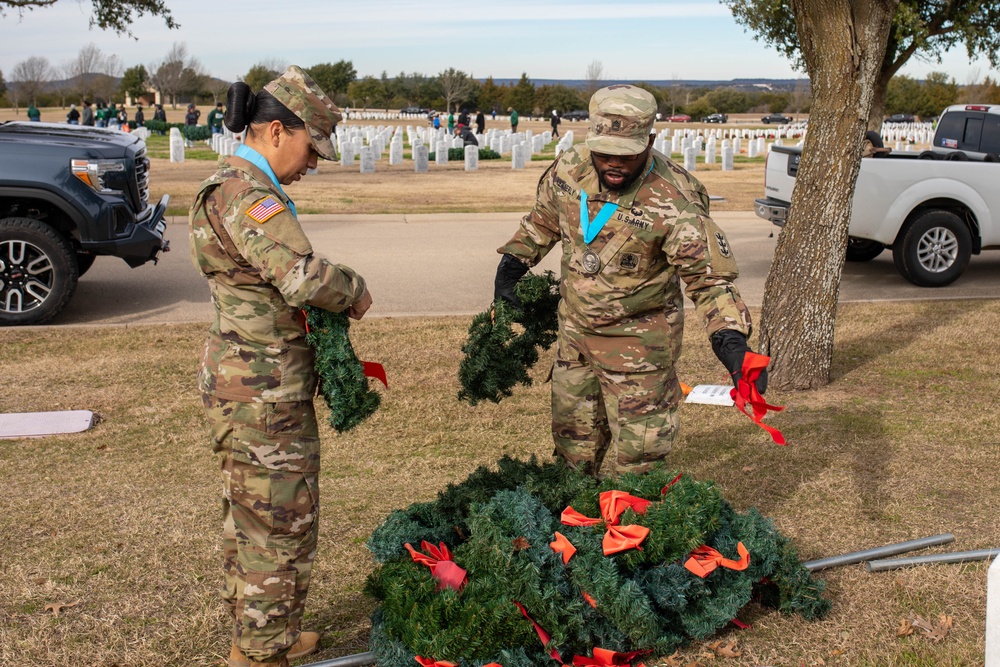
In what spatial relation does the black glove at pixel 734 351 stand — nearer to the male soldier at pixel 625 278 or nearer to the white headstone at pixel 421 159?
the male soldier at pixel 625 278

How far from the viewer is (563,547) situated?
3.74 metres

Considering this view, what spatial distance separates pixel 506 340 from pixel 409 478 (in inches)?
60.1

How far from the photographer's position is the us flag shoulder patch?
3115mm

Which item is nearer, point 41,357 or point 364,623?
point 364,623

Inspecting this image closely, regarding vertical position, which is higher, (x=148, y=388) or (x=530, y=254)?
(x=530, y=254)

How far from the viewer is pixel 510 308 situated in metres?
4.57

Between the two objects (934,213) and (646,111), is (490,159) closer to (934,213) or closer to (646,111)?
(934,213)

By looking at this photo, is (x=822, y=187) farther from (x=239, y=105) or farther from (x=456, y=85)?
(x=456, y=85)

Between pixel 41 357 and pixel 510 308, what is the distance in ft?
16.4

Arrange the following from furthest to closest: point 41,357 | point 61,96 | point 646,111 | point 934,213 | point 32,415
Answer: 1. point 61,96
2. point 934,213
3. point 41,357
4. point 32,415
5. point 646,111

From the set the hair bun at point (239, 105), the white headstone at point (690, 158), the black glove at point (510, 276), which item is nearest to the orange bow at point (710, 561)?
the black glove at point (510, 276)

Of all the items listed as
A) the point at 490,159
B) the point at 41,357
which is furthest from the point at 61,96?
the point at 41,357

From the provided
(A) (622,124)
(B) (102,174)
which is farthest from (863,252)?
(A) (622,124)

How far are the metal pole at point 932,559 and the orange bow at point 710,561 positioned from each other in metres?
1.02
